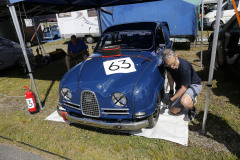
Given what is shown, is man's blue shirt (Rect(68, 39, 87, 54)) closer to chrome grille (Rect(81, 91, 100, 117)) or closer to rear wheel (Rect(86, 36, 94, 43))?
chrome grille (Rect(81, 91, 100, 117))

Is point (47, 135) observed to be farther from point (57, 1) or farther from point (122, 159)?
point (57, 1)

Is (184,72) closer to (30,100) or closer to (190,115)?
(190,115)

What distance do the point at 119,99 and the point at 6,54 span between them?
7298 millimetres

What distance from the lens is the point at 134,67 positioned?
9.76 feet

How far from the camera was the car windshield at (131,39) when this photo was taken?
3717 millimetres

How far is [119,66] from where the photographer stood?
3023 mm

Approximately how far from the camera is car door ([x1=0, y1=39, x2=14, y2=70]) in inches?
287

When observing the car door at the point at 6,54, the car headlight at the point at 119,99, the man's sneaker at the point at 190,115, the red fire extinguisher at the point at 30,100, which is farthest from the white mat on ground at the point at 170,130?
the car door at the point at 6,54

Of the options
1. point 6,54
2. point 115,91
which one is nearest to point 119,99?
point 115,91

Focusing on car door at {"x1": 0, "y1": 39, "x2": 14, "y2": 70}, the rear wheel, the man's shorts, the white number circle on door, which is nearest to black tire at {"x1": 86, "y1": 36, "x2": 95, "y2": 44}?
the rear wheel

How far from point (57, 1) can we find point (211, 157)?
625 cm

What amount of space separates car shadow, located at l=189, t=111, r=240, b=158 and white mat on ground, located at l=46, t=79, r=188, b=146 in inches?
7.8

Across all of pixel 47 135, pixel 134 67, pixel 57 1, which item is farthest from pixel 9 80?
pixel 134 67

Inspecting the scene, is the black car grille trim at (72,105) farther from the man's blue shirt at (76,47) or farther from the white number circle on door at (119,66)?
the man's blue shirt at (76,47)
